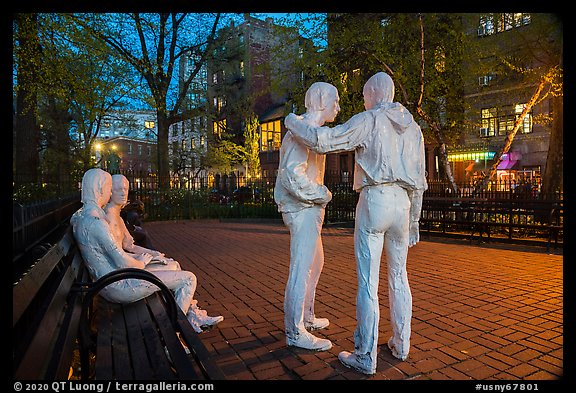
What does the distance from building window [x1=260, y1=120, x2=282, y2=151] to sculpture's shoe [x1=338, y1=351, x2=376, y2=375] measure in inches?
1467

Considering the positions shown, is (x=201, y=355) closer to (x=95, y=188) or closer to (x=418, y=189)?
(x=95, y=188)

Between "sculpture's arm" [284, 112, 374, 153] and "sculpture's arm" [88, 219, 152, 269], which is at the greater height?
"sculpture's arm" [284, 112, 374, 153]

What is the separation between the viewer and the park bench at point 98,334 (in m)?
1.77

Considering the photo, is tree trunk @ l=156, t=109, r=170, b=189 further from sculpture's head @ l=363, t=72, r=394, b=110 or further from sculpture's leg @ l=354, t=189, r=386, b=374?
sculpture's leg @ l=354, t=189, r=386, b=374

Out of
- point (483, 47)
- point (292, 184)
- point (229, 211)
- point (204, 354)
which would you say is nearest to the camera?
point (204, 354)

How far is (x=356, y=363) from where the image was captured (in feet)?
9.70

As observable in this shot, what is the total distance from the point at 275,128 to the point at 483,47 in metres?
27.5

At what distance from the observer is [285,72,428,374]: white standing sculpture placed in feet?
9.75

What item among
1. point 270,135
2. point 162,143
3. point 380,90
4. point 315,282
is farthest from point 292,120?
point 270,135

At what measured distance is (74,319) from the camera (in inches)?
96.6

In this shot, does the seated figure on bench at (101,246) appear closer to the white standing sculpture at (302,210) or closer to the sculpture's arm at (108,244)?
the sculpture's arm at (108,244)

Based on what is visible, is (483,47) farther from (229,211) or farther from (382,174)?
(382,174)

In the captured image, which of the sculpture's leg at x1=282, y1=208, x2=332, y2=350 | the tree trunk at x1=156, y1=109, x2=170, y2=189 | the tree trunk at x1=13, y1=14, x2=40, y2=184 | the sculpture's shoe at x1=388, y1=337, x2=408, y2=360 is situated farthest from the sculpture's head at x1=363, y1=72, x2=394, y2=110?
the tree trunk at x1=156, y1=109, x2=170, y2=189

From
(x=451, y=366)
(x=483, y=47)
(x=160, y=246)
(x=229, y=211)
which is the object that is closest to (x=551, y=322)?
(x=451, y=366)
